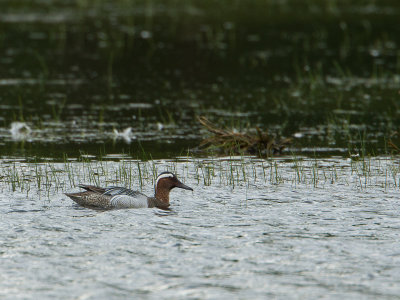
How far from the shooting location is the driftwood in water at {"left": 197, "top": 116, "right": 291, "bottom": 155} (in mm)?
17391

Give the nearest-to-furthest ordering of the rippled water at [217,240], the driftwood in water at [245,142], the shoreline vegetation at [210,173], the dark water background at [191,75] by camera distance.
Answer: the rippled water at [217,240]
the shoreline vegetation at [210,173]
the driftwood in water at [245,142]
the dark water background at [191,75]

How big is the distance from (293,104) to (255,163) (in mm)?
7746

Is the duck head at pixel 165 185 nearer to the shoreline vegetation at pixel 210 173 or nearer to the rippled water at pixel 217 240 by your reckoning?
the rippled water at pixel 217 240

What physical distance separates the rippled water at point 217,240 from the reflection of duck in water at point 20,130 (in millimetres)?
4634

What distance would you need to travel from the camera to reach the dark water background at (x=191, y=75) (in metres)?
19.6

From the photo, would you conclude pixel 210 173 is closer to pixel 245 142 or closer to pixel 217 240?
pixel 245 142

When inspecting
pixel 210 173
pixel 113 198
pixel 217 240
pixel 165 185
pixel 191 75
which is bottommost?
pixel 217 240

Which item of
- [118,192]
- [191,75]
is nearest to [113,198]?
[118,192]

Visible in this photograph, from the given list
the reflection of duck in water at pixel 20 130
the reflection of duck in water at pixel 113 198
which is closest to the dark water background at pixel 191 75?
the reflection of duck in water at pixel 20 130

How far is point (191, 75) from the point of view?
2825 cm

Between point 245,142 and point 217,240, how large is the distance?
7095 mm

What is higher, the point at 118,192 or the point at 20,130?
the point at 20,130

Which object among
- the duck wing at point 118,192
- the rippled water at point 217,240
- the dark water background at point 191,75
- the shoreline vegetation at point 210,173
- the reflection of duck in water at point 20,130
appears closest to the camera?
the rippled water at point 217,240

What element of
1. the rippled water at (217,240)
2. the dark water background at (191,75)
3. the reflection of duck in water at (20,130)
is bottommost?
the rippled water at (217,240)
